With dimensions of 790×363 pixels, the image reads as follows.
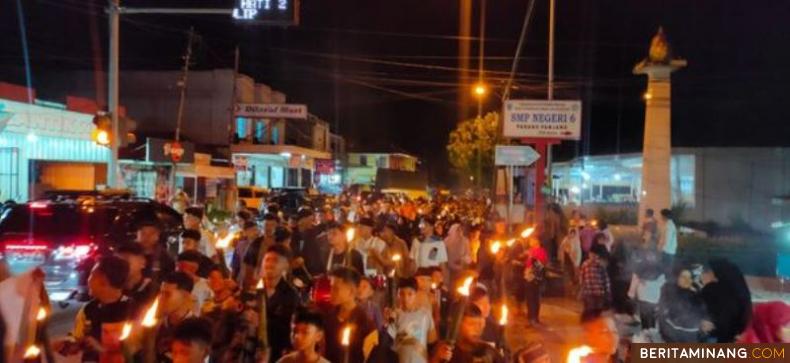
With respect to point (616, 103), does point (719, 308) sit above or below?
below

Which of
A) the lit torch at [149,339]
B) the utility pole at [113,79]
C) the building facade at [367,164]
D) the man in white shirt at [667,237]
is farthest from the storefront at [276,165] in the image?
the lit torch at [149,339]

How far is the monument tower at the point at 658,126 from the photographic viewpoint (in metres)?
20.4

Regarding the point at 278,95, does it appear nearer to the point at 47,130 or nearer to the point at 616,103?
the point at 616,103

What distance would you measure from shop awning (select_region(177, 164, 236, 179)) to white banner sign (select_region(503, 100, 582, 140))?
680 inches

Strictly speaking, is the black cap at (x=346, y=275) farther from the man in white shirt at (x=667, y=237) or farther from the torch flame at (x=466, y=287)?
the man in white shirt at (x=667, y=237)

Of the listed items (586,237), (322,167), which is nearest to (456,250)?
(586,237)

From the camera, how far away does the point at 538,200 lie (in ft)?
63.5

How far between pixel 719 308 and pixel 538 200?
504 inches

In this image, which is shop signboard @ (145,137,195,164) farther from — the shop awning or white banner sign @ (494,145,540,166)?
white banner sign @ (494,145,540,166)

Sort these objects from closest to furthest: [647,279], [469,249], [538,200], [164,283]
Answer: [164,283], [647,279], [469,249], [538,200]

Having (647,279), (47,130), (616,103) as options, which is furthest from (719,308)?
(616,103)

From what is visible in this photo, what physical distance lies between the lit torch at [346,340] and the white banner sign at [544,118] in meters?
13.9

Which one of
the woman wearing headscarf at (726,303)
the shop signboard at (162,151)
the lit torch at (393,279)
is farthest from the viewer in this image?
the shop signboard at (162,151)

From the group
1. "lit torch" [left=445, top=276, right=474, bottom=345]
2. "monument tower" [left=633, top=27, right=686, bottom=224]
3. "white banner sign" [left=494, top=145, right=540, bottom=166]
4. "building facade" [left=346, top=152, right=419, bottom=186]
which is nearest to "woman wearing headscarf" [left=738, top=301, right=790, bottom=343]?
"lit torch" [left=445, top=276, right=474, bottom=345]
